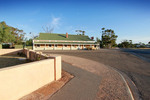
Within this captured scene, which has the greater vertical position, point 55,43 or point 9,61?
point 55,43

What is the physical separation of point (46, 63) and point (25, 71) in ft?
3.22

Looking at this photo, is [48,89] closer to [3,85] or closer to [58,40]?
[3,85]

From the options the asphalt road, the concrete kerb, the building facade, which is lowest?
the asphalt road

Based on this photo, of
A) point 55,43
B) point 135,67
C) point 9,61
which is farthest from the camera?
point 55,43

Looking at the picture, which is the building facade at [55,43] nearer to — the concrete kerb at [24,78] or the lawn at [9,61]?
the lawn at [9,61]

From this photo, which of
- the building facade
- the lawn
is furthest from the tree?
the lawn

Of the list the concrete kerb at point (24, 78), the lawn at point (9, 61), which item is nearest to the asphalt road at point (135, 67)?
the concrete kerb at point (24, 78)

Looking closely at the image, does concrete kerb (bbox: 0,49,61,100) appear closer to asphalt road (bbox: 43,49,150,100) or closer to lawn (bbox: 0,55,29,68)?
asphalt road (bbox: 43,49,150,100)

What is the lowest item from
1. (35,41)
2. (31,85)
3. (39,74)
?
(31,85)

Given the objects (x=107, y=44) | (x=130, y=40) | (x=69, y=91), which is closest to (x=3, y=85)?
(x=69, y=91)

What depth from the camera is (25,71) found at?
8.68 ft

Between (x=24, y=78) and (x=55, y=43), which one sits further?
(x=55, y=43)

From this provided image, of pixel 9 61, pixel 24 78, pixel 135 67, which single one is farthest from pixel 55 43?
pixel 24 78

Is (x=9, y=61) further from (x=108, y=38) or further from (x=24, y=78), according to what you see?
(x=108, y=38)
